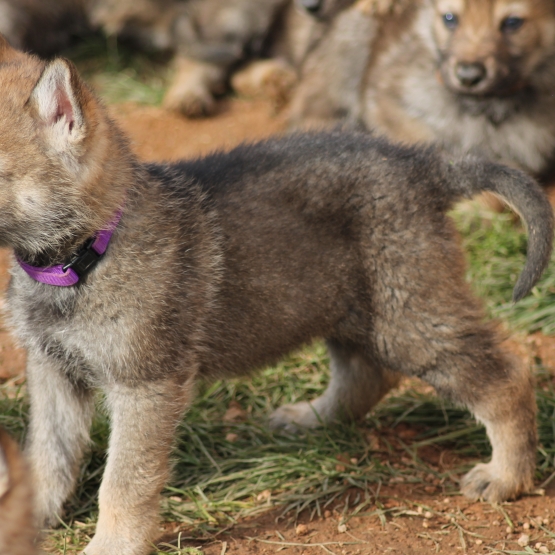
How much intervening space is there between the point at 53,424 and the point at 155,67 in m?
5.40

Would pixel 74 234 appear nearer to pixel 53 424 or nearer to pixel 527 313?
pixel 53 424

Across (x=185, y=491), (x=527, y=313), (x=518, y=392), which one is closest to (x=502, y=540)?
(x=518, y=392)

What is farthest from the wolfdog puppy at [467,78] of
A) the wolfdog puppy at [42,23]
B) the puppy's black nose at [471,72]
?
the wolfdog puppy at [42,23]

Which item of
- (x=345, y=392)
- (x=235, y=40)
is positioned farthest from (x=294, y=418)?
(x=235, y=40)

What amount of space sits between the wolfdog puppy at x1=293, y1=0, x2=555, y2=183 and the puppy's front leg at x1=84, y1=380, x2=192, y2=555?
3058 millimetres

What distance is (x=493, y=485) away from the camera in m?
3.75

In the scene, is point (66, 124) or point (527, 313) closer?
point (66, 124)

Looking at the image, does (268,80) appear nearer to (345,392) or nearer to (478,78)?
(478,78)

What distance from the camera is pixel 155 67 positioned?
27.5ft

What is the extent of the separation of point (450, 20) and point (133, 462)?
3878 millimetres

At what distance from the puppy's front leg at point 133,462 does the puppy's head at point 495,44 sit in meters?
3.20

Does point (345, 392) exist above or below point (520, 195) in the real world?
below

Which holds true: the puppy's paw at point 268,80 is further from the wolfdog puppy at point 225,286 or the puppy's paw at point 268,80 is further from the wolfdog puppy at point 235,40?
the wolfdog puppy at point 225,286

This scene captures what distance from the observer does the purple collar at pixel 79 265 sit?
10.5 feet
